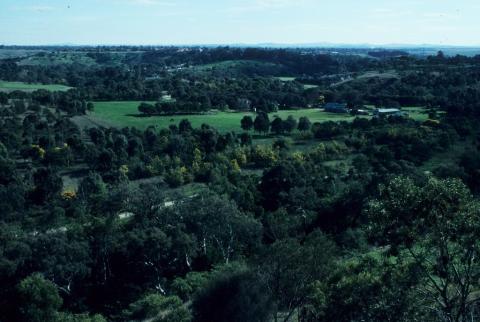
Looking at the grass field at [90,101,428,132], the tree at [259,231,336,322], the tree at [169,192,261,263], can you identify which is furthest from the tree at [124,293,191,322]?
the grass field at [90,101,428,132]

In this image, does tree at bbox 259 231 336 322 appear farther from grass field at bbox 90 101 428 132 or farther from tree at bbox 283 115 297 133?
grass field at bbox 90 101 428 132

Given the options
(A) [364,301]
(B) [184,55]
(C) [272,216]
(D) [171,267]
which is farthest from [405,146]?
(B) [184,55]

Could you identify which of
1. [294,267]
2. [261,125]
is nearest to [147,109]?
[261,125]

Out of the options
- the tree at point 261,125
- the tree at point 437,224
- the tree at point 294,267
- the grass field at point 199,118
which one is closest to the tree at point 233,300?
the tree at point 294,267

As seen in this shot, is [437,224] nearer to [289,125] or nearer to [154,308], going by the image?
[154,308]

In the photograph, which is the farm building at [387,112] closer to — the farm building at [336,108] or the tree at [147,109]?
the farm building at [336,108]

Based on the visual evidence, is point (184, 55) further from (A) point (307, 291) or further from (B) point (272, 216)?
(A) point (307, 291)
